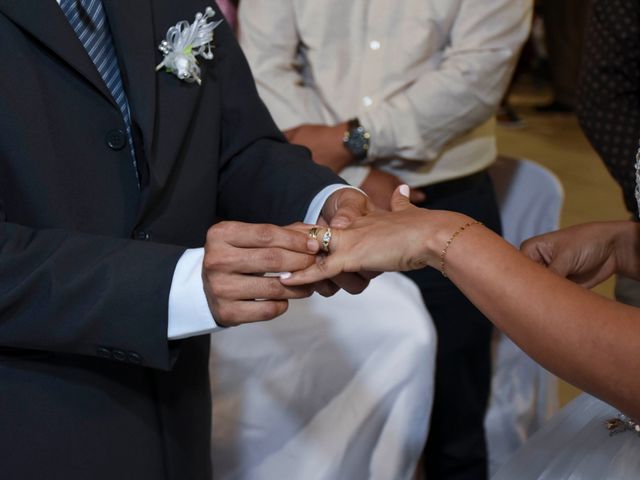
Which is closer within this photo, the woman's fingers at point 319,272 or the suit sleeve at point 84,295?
the suit sleeve at point 84,295

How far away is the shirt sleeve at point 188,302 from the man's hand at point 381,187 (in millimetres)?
1044

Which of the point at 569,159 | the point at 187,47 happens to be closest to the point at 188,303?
the point at 187,47

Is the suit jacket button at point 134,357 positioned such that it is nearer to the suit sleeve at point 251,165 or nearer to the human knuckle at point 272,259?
the human knuckle at point 272,259

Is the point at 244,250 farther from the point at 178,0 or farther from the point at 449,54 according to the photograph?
the point at 449,54

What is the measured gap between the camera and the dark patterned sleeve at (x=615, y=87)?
2.09 meters

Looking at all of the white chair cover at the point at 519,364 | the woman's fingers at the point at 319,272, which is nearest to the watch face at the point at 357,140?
the white chair cover at the point at 519,364

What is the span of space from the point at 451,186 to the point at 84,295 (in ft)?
4.49

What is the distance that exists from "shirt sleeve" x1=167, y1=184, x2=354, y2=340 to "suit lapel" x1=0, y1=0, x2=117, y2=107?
290 mm

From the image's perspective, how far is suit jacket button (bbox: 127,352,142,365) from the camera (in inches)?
50.8

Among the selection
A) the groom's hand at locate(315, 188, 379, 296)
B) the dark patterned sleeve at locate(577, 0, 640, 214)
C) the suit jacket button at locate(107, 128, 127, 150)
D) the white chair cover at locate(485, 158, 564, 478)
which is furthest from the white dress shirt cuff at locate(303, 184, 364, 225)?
the white chair cover at locate(485, 158, 564, 478)

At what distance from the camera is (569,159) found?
19.9ft

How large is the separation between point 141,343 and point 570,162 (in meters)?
5.09

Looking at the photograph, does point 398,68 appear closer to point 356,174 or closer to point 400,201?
point 356,174

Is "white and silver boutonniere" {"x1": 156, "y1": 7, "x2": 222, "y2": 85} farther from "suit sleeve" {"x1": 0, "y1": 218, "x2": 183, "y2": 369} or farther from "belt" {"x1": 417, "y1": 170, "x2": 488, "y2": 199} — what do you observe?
"belt" {"x1": 417, "y1": 170, "x2": 488, "y2": 199}
